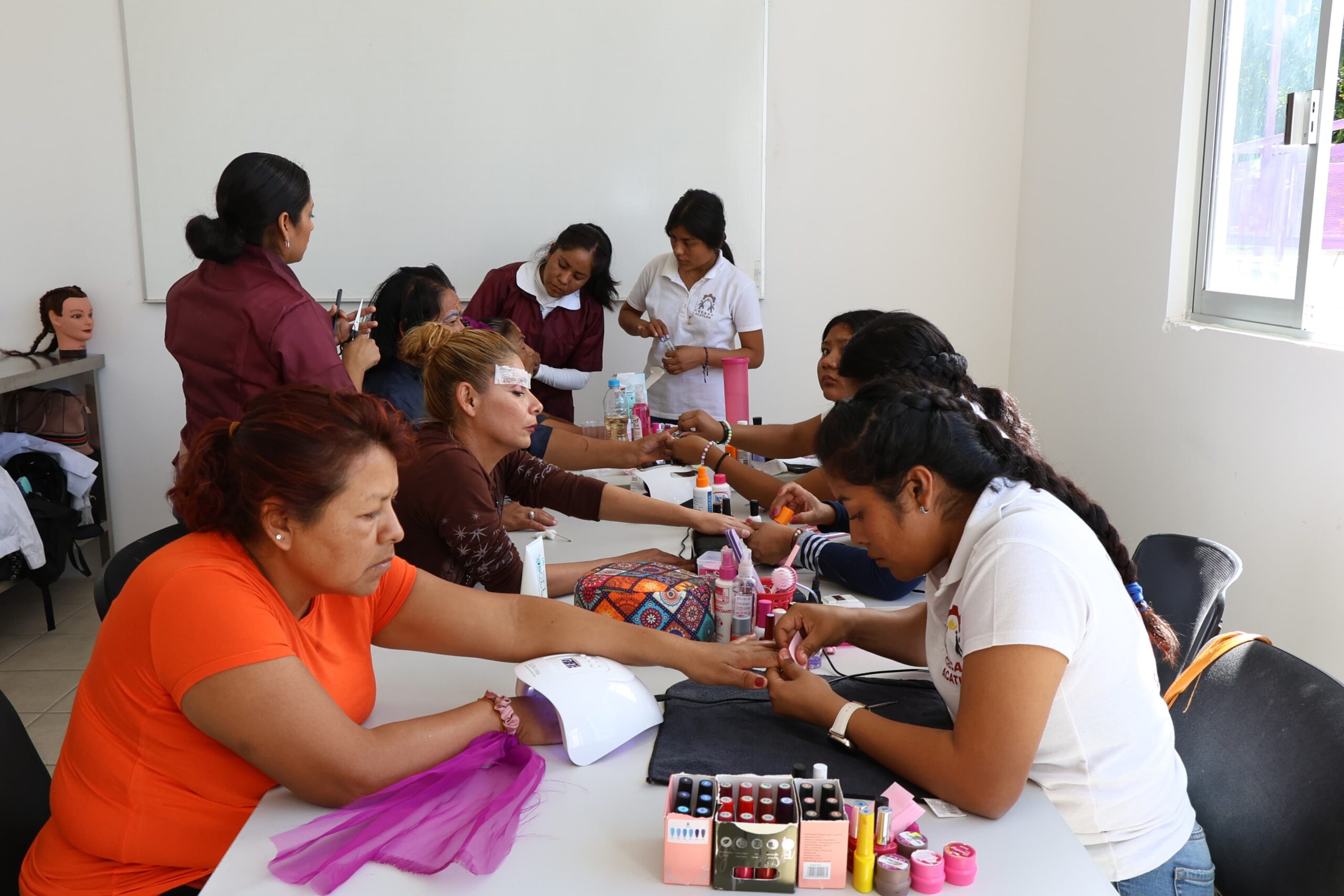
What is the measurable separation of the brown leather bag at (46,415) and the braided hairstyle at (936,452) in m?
4.24

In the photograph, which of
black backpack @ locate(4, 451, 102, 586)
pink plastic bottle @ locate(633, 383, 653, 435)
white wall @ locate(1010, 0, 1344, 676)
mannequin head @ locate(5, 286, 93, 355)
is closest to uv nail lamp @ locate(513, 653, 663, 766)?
white wall @ locate(1010, 0, 1344, 676)

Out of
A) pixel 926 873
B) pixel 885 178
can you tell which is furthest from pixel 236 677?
pixel 885 178

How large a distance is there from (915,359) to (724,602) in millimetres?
743

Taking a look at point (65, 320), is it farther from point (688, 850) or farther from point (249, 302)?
point (688, 850)

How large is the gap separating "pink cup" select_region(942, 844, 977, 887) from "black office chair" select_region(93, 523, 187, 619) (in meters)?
1.33

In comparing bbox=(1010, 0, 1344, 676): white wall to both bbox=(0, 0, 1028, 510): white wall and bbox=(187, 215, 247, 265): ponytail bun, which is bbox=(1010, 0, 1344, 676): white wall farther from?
bbox=(187, 215, 247, 265): ponytail bun

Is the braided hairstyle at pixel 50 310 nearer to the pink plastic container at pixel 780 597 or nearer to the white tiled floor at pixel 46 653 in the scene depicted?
the white tiled floor at pixel 46 653

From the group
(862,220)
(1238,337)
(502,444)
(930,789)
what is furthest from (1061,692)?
(862,220)

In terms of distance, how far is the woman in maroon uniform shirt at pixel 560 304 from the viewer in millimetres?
4090

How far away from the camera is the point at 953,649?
139 centimetres

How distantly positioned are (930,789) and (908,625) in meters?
0.47

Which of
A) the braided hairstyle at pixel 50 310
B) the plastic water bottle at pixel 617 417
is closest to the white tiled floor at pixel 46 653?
the braided hairstyle at pixel 50 310

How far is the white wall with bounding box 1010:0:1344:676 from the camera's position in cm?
263

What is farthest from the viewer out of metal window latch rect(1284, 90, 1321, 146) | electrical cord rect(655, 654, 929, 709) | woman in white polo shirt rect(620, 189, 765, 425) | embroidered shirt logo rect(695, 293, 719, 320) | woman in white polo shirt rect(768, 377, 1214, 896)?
embroidered shirt logo rect(695, 293, 719, 320)
